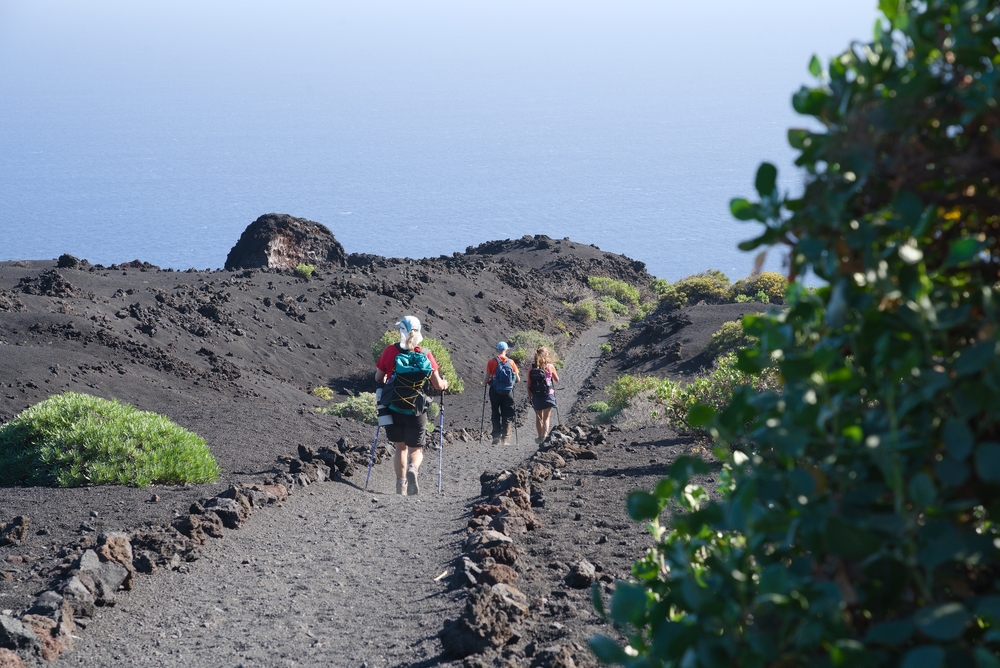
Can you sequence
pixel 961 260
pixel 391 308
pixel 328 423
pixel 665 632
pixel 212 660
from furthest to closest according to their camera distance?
1. pixel 391 308
2. pixel 328 423
3. pixel 212 660
4. pixel 665 632
5. pixel 961 260

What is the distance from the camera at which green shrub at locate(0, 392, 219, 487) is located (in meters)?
8.16

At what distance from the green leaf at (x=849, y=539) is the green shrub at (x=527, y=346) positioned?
2368 cm

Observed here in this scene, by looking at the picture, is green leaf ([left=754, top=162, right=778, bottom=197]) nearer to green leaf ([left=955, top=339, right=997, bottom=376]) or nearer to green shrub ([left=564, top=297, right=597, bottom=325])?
green leaf ([left=955, top=339, right=997, bottom=376])

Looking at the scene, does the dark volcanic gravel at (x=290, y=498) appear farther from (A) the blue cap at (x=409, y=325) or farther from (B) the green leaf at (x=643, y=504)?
(B) the green leaf at (x=643, y=504)

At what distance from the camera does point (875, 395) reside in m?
1.37

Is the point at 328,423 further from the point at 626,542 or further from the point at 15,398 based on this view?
the point at 626,542

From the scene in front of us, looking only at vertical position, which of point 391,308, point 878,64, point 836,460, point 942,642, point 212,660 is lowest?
point 212,660

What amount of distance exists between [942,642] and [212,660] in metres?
4.40

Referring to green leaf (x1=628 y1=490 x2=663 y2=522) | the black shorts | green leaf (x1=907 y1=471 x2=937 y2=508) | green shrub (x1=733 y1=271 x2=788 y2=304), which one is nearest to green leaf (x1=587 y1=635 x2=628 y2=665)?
green leaf (x1=628 y1=490 x2=663 y2=522)

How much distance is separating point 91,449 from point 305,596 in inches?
132

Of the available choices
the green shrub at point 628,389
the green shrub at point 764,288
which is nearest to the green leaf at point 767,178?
the green shrub at point 628,389

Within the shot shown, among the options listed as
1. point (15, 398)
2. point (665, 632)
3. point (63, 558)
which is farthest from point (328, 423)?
point (665, 632)

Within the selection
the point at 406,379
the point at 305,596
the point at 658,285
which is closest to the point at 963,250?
the point at 305,596

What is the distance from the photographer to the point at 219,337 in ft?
66.0
